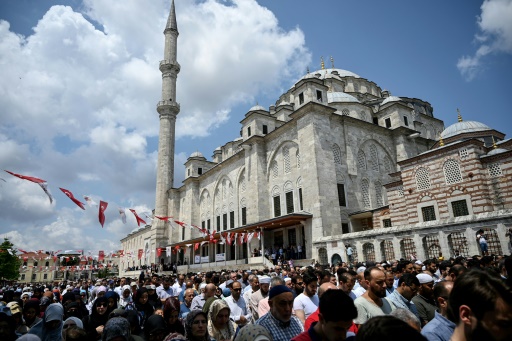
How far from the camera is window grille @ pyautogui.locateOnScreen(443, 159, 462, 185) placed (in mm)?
17750

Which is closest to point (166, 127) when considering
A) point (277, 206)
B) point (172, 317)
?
point (277, 206)

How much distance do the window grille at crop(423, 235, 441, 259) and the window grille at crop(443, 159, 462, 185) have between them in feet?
18.5

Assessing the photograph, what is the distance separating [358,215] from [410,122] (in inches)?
462

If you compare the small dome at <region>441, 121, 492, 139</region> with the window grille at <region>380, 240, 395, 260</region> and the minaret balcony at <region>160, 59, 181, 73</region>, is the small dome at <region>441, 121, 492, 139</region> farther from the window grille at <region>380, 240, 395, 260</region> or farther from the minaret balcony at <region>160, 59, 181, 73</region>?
the minaret balcony at <region>160, 59, 181, 73</region>

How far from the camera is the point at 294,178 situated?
2408 centimetres

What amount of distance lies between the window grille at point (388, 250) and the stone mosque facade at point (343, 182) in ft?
0.16

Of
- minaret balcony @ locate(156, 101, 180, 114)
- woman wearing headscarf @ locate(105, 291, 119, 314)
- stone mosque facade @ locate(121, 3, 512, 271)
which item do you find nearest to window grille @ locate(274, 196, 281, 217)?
stone mosque facade @ locate(121, 3, 512, 271)

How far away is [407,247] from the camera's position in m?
14.9

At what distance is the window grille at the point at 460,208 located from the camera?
681 inches

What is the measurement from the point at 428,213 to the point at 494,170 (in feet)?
13.1

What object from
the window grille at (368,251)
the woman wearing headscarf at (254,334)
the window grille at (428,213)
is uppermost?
the window grille at (428,213)

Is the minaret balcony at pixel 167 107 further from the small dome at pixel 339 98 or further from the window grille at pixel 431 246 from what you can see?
the window grille at pixel 431 246

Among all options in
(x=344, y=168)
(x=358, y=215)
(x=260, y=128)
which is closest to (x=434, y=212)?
(x=358, y=215)

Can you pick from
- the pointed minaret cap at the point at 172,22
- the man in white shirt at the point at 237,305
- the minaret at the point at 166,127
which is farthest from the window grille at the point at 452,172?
the pointed minaret cap at the point at 172,22
